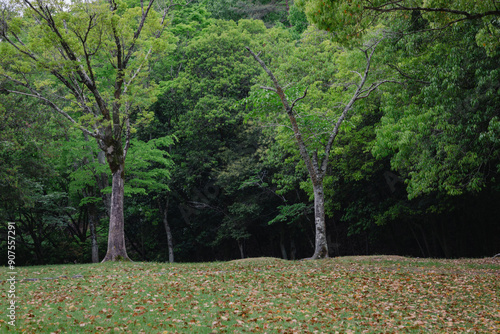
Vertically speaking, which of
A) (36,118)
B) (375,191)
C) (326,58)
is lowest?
(375,191)

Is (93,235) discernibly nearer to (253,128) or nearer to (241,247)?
(241,247)

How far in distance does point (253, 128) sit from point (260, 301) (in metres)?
17.9

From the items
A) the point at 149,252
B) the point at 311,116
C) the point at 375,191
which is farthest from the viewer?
the point at 149,252

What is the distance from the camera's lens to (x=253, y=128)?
25.1 meters

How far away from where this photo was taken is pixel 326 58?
20734 millimetres

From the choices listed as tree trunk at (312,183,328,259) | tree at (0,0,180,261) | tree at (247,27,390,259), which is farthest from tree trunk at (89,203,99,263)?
tree at (247,27,390,259)

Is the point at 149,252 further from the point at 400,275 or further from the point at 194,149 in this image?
the point at 400,275

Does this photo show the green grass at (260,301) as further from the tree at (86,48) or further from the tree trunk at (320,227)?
the tree at (86,48)

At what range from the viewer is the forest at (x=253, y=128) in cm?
1241

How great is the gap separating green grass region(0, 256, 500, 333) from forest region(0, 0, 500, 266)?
419 centimetres

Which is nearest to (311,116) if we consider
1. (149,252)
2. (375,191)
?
(375,191)

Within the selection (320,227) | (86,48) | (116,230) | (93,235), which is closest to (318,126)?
(320,227)

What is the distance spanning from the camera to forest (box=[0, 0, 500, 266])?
12.4 m

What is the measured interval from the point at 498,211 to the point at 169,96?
2078 centimetres
